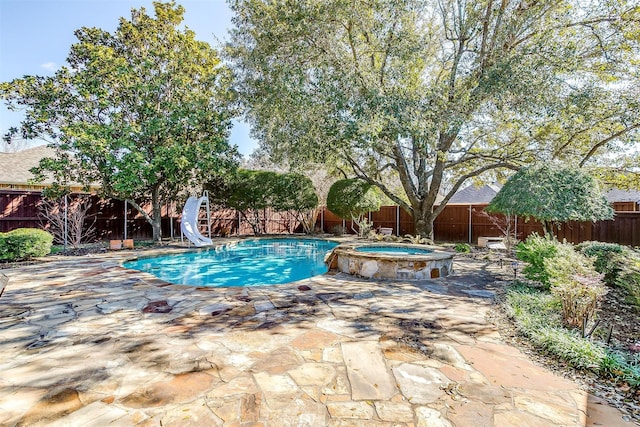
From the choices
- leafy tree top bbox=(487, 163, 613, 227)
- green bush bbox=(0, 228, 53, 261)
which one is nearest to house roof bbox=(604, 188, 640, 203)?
leafy tree top bbox=(487, 163, 613, 227)

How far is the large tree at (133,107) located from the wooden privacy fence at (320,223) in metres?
1.58

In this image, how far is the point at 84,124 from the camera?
32.3ft

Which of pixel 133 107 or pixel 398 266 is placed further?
pixel 133 107

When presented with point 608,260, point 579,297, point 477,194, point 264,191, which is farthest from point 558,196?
point 477,194

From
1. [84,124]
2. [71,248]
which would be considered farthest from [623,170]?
[71,248]

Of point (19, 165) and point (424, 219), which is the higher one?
point (19, 165)

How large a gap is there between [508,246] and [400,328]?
23.5 feet

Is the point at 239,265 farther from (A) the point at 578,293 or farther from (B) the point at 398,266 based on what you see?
(A) the point at 578,293

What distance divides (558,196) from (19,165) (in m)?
21.2

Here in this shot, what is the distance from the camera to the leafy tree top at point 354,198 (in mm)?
14195

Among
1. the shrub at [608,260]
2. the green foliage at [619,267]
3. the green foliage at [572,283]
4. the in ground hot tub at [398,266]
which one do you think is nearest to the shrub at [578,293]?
the green foliage at [572,283]

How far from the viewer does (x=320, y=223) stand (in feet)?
62.4

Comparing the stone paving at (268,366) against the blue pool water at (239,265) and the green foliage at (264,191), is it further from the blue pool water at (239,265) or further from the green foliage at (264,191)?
the green foliage at (264,191)

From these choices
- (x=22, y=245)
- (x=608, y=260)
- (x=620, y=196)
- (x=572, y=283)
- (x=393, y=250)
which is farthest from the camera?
(x=620, y=196)
